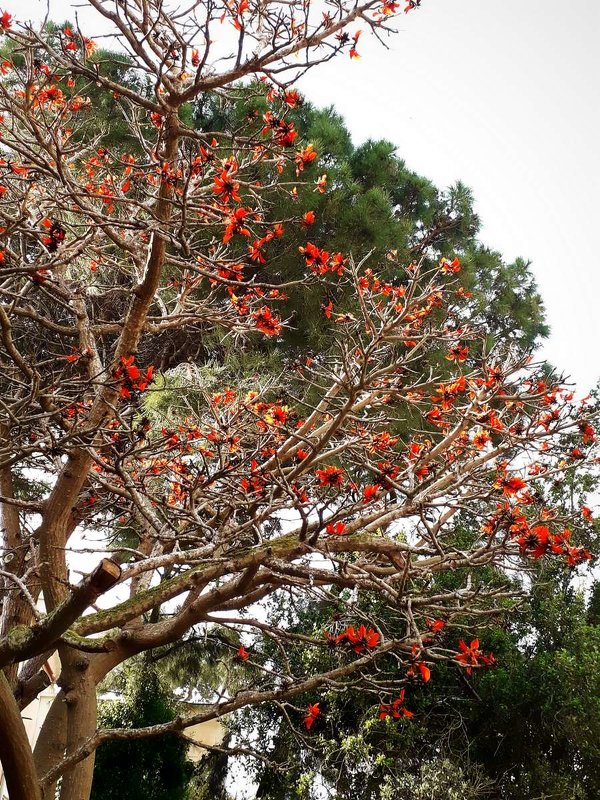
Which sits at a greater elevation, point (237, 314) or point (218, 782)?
point (237, 314)

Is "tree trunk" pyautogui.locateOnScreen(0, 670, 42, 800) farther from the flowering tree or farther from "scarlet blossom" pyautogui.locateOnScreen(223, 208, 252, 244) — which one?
"scarlet blossom" pyautogui.locateOnScreen(223, 208, 252, 244)

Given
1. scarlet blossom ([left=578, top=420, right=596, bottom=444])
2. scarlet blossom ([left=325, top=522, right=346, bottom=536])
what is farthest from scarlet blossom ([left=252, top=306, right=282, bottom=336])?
scarlet blossom ([left=578, top=420, right=596, bottom=444])

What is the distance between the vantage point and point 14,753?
11.0 feet

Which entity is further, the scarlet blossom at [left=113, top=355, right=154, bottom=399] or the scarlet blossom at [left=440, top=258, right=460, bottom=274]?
the scarlet blossom at [left=440, top=258, right=460, bottom=274]

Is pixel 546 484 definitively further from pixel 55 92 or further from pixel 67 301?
pixel 55 92

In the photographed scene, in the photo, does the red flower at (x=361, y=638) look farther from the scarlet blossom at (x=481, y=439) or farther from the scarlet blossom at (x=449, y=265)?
the scarlet blossom at (x=449, y=265)

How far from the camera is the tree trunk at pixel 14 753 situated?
3.24 metres

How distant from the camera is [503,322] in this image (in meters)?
10.3

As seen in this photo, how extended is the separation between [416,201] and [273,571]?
750 cm

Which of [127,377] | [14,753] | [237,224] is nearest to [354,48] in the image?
[237,224]

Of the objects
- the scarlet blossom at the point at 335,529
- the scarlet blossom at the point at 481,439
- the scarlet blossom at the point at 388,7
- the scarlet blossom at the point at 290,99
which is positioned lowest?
the scarlet blossom at the point at 335,529

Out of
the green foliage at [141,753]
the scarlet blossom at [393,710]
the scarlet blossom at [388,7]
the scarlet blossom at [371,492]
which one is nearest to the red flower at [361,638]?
the scarlet blossom at [371,492]

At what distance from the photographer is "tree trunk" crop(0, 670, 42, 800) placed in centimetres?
324

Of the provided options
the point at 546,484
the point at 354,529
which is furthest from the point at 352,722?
the point at 354,529
